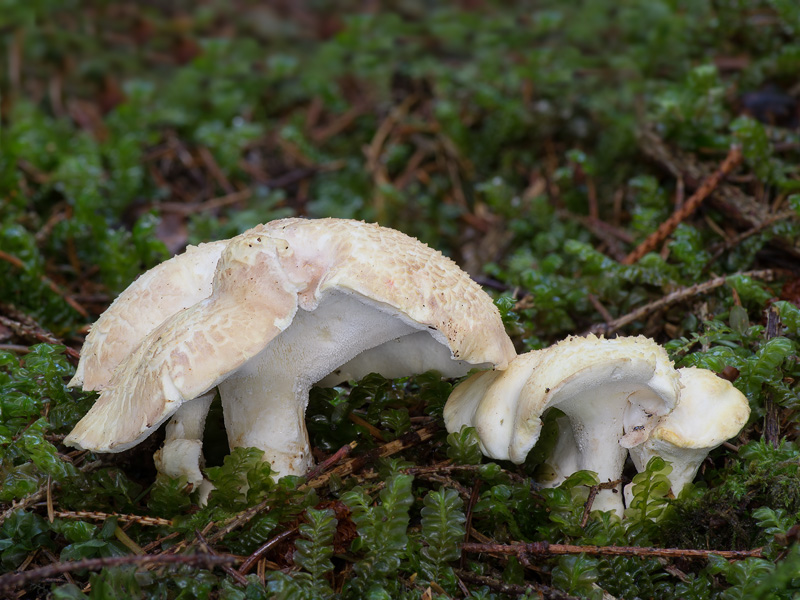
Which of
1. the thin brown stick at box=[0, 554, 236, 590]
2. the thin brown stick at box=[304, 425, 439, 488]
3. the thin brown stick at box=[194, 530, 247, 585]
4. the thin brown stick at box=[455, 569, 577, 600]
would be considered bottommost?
the thin brown stick at box=[455, 569, 577, 600]

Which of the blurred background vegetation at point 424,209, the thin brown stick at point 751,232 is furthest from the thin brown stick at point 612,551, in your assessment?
the thin brown stick at point 751,232

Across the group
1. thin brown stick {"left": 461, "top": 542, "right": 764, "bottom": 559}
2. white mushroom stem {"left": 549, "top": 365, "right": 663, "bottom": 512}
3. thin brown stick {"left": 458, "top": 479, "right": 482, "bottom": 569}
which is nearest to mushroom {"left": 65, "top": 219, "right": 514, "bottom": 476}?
white mushroom stem {"left": 549, "top": 365, "right": 663, "bottom": 512}

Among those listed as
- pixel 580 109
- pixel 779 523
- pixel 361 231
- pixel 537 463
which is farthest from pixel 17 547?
pixel 580 109

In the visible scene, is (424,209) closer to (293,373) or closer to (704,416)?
(293,373)

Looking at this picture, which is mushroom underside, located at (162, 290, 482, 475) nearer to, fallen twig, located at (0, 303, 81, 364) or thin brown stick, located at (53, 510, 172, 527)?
thin brown stick, located at (53, 510, 172, 527)

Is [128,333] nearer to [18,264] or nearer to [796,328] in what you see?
[18,264]

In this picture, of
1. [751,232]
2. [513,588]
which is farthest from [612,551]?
[751,232]
